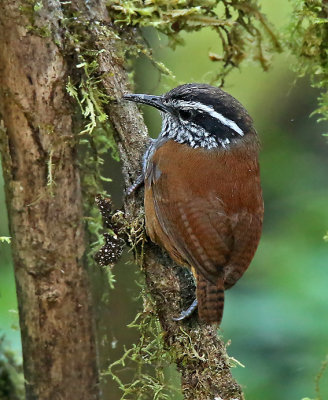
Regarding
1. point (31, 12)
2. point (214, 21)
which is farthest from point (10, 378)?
point (214, 21)

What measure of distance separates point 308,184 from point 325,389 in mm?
2375

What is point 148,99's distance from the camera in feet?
11.4

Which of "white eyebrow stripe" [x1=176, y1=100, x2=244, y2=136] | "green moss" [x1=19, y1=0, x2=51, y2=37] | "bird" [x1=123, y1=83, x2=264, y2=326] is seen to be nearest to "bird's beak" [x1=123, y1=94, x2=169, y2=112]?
"bird" [x1=123, y1=83, x2=264, y2=326]

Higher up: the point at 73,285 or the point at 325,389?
the point at 73,285

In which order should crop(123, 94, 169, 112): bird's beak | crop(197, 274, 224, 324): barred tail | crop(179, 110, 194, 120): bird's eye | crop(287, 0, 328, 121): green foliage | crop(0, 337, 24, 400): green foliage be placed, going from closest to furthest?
crop(197, 274, 224, 324): barred tail → crop(123, 94, 169, 112): bird's beak → crop(179, 110, 194, 120): bird's eye → crop(287, 0, 328, 121): green foliage → crop(0, 337, 24, 400): green foliage

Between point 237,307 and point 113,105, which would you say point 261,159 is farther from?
point 113,105

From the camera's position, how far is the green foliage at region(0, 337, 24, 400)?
4.30m

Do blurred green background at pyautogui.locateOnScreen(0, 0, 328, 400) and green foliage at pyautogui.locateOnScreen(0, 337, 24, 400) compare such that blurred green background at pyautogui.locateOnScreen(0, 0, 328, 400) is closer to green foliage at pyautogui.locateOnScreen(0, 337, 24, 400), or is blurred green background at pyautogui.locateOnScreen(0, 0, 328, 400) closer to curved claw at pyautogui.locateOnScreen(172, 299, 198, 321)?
green foliage at pyautogui.locateOnScreen(0, 337, 24, 400)

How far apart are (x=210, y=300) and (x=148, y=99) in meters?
1.15

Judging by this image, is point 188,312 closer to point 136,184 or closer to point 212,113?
point 136,184

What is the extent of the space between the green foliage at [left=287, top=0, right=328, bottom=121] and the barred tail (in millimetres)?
1487

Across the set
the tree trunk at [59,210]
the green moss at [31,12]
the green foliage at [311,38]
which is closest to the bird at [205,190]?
the tree trunk at [59,210]

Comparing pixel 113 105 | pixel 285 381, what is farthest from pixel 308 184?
pixel 113 105

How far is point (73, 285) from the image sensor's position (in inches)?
140
